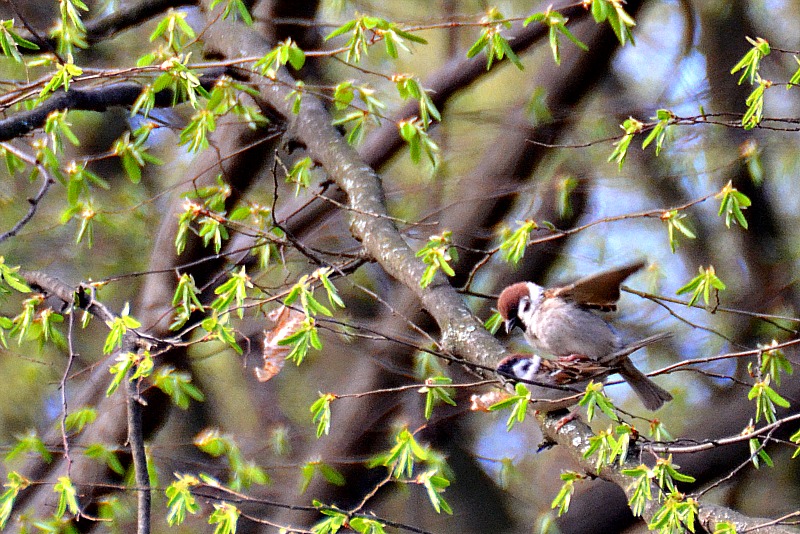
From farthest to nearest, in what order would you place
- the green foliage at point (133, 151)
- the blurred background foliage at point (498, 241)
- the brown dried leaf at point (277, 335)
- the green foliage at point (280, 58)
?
1. the blurred background foliage at point (498, 241)
2. the green foliage at point (133, 151)
3. the brown dried leaf at point (277, 335)
4. the green foliage at point (280, 58)

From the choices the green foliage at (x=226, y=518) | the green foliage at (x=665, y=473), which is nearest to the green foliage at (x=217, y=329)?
the green foliage at (x=226, y=518)

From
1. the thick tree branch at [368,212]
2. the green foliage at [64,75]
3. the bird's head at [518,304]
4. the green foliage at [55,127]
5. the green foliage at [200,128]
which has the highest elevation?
the green foliage at [64,75]

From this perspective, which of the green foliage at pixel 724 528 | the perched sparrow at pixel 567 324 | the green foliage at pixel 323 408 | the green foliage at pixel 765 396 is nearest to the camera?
the green foliage at pixel 724 528

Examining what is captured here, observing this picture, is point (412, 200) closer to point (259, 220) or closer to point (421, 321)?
point (421, 321)

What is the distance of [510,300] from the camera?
340 cm

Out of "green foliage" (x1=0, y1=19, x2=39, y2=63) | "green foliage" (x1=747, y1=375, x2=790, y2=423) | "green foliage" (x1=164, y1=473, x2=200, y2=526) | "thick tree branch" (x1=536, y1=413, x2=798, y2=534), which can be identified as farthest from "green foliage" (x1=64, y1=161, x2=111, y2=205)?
"green foliage" (x1=747, y1=375, x2=790, y2=423)

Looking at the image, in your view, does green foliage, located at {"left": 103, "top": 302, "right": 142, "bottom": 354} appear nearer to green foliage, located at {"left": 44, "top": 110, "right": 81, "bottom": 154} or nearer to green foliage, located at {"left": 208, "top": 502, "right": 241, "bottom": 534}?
green foliage, located at {"left": 208, "top": 502, "right": 241, "bottom": 534}

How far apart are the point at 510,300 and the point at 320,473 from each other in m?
1.42

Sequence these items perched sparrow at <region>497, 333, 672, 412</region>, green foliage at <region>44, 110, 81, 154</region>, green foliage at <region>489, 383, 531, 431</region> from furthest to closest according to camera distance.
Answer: green foliage at <region>44, 110, 81, 154</region>
perched sparrow at <region>497, 333, 672, 412</region>
green foliage at <region>489, 383, 531, 431</region>

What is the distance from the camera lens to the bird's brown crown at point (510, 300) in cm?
339

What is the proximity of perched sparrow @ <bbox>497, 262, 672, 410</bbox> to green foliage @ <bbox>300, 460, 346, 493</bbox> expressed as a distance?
3.70ft

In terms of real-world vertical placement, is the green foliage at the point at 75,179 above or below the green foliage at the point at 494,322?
above

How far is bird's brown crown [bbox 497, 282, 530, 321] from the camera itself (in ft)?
11.1

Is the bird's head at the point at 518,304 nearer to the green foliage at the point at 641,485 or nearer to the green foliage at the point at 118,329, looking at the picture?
the green foliage at the point at 641,485
